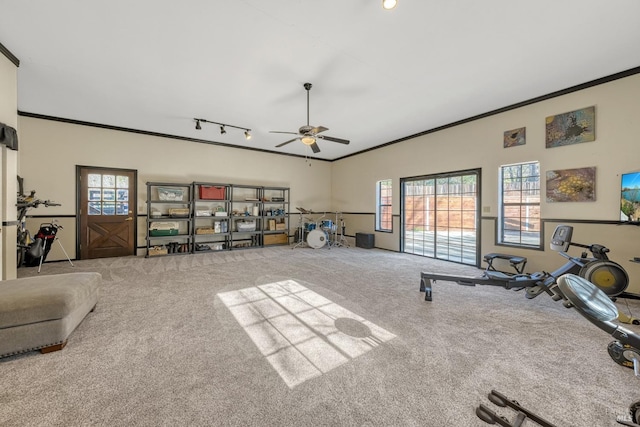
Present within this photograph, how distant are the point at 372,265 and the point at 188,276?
349 centimetres

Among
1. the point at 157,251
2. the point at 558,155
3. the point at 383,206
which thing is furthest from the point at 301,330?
the point at 383,206

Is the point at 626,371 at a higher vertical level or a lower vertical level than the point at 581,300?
lower

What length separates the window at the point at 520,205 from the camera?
4.24 meters

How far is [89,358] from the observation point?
1923mm

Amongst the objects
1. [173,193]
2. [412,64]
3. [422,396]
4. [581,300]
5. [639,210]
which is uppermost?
[412,64]

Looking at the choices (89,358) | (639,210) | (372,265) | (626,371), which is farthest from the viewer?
(372,265)

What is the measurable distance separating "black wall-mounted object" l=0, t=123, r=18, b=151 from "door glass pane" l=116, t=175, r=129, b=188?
2.76 metres

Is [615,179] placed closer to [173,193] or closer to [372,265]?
[372,265]

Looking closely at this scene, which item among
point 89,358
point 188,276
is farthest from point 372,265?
point 89,358

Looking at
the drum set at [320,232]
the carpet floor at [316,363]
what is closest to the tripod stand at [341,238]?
the drum set at [320,232]

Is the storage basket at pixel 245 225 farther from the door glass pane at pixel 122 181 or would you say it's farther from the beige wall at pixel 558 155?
the beige wall at pixel 558 155

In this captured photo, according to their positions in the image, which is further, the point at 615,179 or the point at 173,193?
the point at 173,193

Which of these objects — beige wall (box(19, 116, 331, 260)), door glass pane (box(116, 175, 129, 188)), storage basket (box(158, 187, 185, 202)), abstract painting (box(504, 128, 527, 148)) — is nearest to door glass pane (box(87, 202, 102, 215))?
beige wall (box(19, 116, 331, 260))

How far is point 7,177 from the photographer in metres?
3.14
